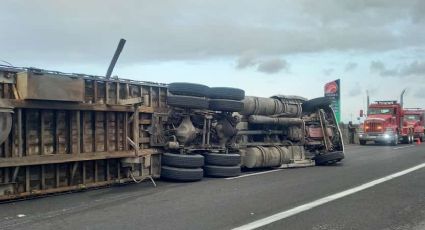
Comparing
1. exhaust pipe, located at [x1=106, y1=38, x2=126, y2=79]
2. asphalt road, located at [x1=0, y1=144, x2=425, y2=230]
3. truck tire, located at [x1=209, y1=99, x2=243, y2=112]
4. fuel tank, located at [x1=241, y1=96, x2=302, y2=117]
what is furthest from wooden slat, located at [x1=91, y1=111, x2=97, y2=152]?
fuel tank, located at [x1=241, y1=96, x2=302, y2=117]

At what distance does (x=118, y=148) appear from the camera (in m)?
10.7

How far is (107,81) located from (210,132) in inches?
138

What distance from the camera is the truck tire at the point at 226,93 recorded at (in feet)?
41.4

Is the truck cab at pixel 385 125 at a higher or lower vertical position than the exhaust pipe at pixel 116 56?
lower

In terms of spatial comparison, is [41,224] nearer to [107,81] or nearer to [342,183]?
[107,81]

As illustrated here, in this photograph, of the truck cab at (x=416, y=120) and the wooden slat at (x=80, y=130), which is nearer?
the wooden slat at (x=80, y=130)

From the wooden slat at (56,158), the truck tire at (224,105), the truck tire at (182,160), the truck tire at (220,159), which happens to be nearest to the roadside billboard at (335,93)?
the truck tire at (224,105)

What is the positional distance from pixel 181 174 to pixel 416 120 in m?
32.5

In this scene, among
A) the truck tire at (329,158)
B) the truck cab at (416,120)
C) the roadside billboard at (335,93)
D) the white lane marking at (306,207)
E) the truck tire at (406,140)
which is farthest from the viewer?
the truck cab at (416,120)

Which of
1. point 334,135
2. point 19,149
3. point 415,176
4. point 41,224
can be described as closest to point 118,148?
point 19,149

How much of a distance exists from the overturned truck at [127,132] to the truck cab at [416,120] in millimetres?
24666

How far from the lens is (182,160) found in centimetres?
1120

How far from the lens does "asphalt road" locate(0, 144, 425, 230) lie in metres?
6.69

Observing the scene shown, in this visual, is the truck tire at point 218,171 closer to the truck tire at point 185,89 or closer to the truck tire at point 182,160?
the truck tire at point 182,160
